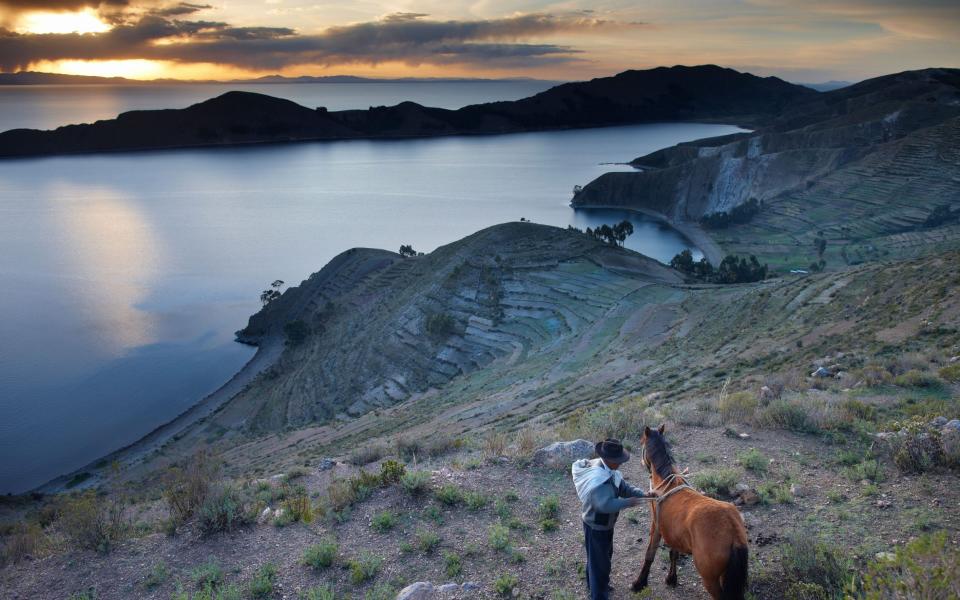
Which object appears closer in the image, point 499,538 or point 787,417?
point 499,538

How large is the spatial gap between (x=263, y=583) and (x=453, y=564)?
211 centimetres

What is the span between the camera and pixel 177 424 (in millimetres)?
38062

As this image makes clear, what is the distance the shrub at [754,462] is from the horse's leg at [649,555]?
3.37m

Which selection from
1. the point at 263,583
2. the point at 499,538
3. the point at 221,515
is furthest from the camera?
the point at 221,515

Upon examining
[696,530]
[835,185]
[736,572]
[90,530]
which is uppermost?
[835,185]

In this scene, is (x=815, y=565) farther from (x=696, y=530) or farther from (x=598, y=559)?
(x=598, y=559)

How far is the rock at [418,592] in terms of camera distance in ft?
19.7

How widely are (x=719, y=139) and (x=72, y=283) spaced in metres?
137

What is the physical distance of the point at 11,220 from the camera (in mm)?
103062

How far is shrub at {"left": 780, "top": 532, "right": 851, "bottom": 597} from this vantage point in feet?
17.6

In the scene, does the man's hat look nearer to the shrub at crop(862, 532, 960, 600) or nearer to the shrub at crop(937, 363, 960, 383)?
the shrub at crop(862, 532, 960, 600)

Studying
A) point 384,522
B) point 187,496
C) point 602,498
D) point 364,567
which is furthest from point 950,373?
point 187,496

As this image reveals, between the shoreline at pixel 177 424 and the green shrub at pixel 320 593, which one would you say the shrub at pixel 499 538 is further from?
the shoreline at pixel 177 424

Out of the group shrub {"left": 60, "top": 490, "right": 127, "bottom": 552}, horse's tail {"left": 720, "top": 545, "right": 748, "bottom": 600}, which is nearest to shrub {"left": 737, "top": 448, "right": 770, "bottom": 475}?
horse's tail {"left": 720, "top": 545, "right": 748, "bottom": 600}
